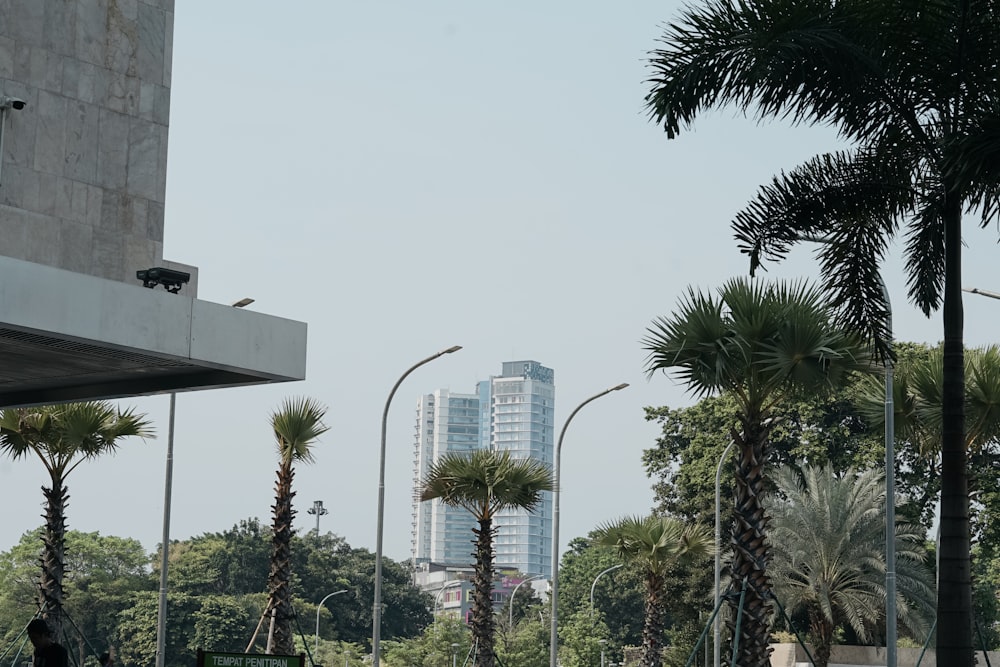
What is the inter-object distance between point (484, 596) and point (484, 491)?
2.66 meters

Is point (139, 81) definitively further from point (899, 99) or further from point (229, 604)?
point (229, 604)

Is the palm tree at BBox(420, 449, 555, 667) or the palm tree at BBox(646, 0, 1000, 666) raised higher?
the palm tree at BBox(646, 0, 1000, 666)

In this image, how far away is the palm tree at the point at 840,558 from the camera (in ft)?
155

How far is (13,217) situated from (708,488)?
131ft

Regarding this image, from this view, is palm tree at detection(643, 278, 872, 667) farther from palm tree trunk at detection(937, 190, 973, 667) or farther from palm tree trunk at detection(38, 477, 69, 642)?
palm tree trunk at detection(38, 477, 69, 642)

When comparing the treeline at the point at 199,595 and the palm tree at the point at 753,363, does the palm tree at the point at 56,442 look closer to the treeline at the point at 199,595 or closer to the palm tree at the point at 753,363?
the palm tree at the point at 753,363

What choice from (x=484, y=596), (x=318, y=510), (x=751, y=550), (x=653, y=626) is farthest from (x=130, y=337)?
(x=318, y=510)

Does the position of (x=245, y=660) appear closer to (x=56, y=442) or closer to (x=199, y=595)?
(x=56, y=442)

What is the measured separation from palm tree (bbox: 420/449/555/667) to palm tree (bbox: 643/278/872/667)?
11676mm

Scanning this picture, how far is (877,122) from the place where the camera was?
62.8 ft

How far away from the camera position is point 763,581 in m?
24.9

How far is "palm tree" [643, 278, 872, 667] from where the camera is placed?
24.8 m

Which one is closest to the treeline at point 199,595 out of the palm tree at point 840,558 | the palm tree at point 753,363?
the palm tree at point 840,558

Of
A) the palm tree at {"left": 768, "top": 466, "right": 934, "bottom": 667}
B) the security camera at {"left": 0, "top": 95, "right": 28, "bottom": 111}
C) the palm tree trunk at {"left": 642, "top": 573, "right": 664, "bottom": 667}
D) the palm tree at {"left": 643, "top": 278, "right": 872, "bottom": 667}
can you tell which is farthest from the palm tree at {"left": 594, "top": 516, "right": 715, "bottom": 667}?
the security camera at {"left": 0, "top": 95, "right": 28, "bottom": 111}
